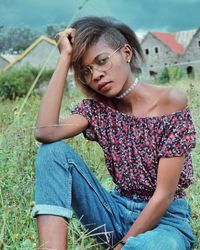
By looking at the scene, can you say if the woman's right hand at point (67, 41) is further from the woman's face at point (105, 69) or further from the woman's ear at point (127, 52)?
the woman's ear at point (127, 52)

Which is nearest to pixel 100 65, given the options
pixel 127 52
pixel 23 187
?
pixel 127 52

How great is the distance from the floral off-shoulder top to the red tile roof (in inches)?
1237

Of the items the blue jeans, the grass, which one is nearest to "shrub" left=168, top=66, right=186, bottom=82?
the grass

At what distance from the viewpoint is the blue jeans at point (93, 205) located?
187 centimetres

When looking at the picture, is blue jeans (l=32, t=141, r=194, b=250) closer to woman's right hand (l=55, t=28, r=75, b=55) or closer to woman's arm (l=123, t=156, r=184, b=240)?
woman's arm (l=123, t=156, r=184, b=240)

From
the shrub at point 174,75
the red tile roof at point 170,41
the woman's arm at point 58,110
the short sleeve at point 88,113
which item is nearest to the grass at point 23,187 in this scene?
the woman's arm at point 58,110

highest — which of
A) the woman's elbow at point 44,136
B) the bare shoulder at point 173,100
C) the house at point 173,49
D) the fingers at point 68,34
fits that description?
the fingers at point 68,34

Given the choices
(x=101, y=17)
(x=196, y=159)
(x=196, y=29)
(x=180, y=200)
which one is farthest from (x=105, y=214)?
(x=196, y=29)

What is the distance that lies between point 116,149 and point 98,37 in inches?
16.4

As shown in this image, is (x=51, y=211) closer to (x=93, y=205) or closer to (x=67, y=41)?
(x=93, y=205)

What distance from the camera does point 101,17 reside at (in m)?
2.12

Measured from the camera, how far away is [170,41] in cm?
3578

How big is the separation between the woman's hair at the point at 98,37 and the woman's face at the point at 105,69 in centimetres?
2

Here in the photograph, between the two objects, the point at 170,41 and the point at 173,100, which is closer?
the point at 173,100
